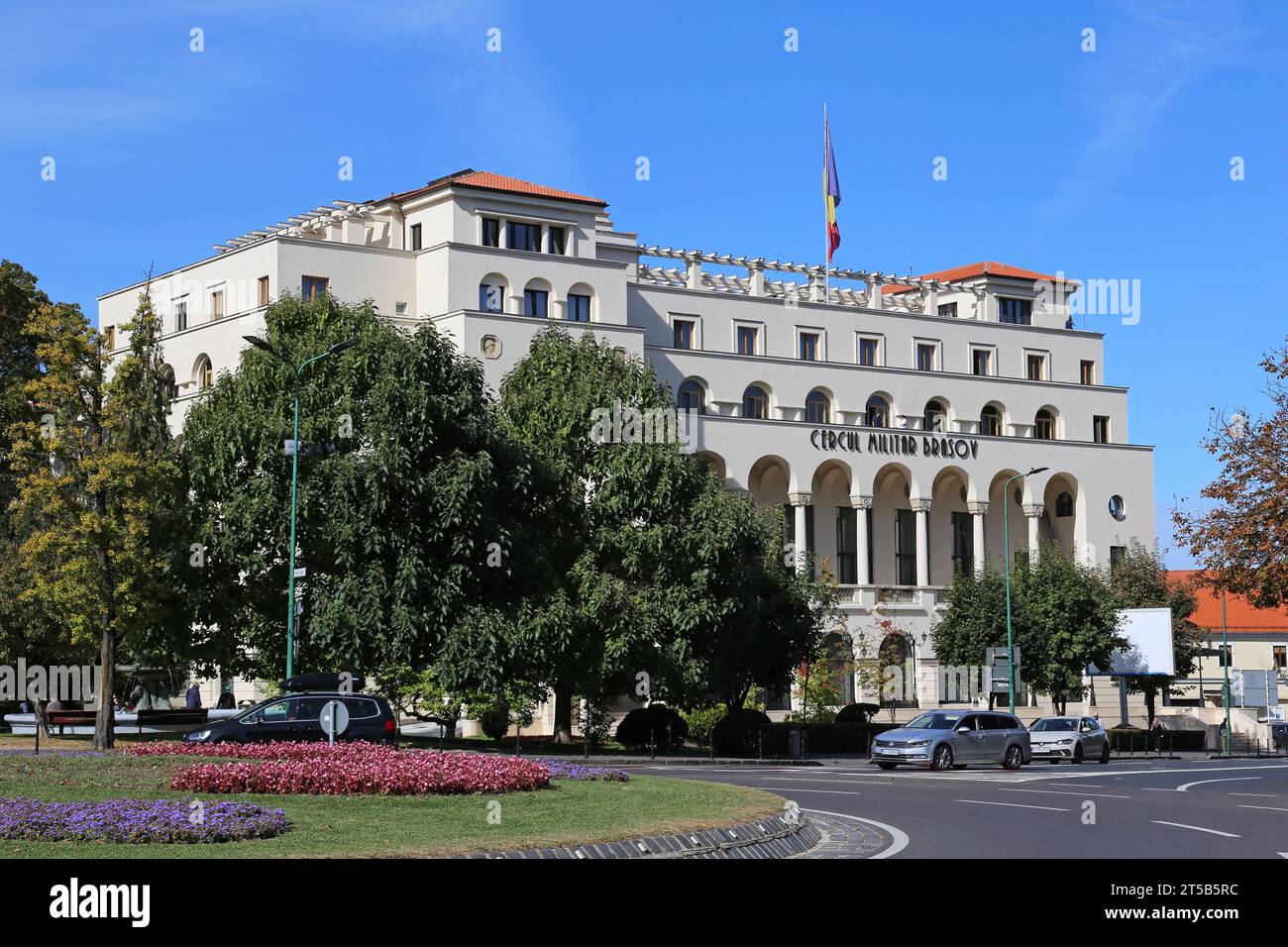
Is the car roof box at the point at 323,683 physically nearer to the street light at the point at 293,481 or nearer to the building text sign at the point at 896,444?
the street light at the point at 293,481

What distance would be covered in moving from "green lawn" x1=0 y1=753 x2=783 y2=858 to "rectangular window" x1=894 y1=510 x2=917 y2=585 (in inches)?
2281

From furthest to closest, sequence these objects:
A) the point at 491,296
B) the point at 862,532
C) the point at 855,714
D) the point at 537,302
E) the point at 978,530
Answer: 1. the point at 978,530
2. the point at 862,532
3. the point at 537,302
4. the point at 491,296
5. the point at 855,714

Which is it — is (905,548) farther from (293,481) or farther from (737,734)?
(293,481)

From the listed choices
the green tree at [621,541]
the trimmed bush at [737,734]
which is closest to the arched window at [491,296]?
the green tree at [621,541]

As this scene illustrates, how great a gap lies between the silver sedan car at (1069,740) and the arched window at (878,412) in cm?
3264

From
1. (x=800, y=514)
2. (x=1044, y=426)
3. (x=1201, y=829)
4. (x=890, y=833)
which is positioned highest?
(x=1044, y=426)

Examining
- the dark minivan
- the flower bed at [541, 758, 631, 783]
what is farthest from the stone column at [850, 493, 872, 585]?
the flower bed at [541, 758, 631, 783]

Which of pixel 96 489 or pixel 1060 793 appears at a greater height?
pixel 96 489

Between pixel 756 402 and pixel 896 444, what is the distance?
7562mm

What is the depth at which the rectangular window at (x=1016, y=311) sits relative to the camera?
86.6m

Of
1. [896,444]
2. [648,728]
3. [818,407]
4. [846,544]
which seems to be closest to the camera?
[648,728]

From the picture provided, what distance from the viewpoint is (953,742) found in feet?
124

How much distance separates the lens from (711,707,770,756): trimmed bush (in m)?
46.5

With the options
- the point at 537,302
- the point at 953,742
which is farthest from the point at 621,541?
the point at 537,302
